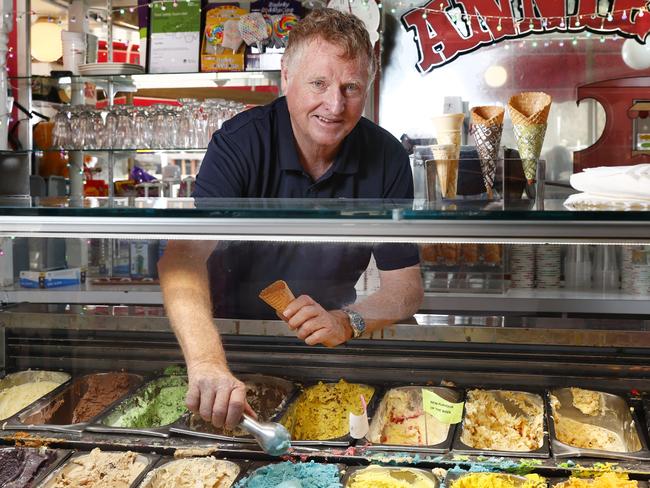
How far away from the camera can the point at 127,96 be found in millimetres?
5215

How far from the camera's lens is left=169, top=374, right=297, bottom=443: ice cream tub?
81.1 inches

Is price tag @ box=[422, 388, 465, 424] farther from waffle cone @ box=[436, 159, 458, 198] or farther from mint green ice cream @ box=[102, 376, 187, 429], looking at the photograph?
mint green ice cream @ box=[102, 376, 187, 429]

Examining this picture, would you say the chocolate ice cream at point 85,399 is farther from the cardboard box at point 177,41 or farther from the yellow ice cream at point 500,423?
the cardboard box at point 177,41

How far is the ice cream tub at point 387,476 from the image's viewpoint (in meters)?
1.90

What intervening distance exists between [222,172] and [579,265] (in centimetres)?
239

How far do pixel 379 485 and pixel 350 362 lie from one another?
0.45 metres

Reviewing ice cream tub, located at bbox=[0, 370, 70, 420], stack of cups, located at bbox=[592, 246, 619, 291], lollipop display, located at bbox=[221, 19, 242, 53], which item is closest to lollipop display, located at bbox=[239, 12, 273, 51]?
lollipop display, located at bbox=[221, 19, 242, 53]

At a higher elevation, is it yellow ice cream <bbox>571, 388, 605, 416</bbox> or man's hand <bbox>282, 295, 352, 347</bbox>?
man's hand <bbox>282, 295, 352, 347</bbox>

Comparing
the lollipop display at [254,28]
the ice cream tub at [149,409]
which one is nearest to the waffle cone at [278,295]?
the ice cream tub at [149,409]

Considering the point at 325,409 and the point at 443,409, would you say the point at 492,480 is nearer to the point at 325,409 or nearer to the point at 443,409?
the point at 443,409

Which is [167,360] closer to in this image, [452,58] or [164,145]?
[164,145]

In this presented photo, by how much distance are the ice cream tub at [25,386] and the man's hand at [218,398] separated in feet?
2.35

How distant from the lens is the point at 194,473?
1.96 metres

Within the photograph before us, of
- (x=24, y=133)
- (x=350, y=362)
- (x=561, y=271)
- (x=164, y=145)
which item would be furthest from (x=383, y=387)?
(x=24, y=133)
